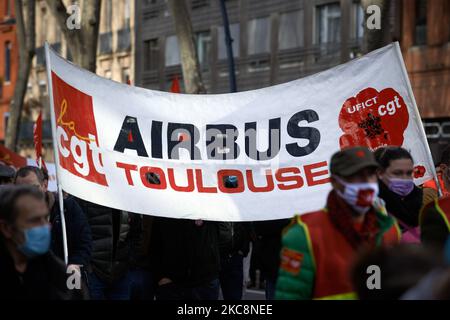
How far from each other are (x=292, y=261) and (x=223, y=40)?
3251 cm

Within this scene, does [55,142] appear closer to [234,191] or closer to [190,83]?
[234,191]

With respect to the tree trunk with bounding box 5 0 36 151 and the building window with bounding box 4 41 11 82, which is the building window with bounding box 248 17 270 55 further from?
the building window with bounding box 4 41 11 82

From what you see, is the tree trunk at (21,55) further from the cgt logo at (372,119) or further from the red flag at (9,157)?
the cgt logo at (372,119)

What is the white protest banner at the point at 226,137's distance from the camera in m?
7.36

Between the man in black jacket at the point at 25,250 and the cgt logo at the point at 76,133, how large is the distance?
101 inches

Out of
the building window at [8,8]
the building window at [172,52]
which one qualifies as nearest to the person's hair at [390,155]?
the building window at [172,52]

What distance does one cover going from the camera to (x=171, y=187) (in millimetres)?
7660

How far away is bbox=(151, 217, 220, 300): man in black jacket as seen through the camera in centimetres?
794

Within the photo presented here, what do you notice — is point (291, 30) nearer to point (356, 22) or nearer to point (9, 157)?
point (356, 22)

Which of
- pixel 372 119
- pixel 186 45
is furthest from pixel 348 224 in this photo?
pixel 186 45

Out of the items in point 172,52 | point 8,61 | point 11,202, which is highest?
point 8,61

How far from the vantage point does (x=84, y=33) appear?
66.9 feet
